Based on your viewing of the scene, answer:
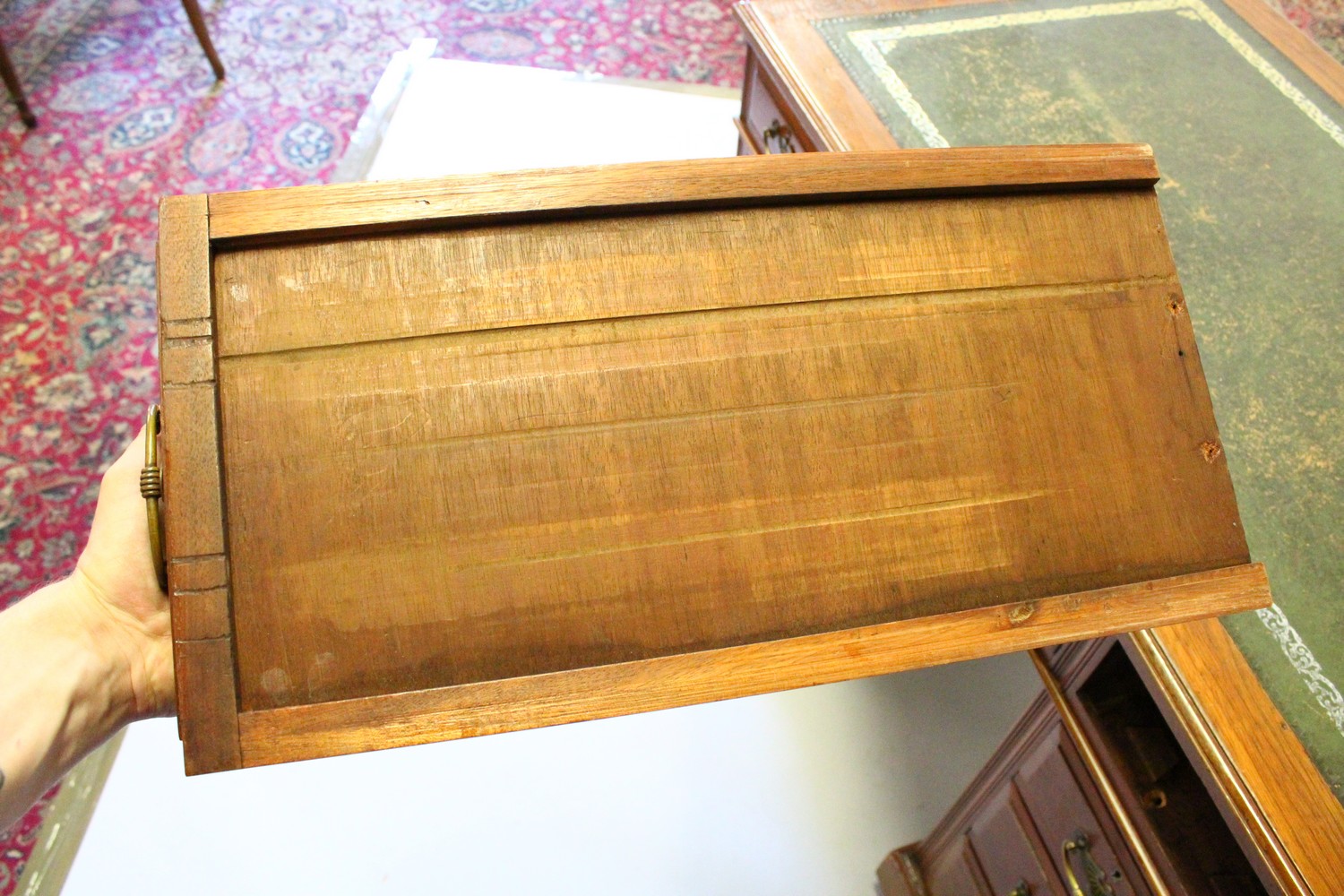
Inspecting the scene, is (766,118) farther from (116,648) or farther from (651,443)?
(116,648)

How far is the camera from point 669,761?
5.21ft

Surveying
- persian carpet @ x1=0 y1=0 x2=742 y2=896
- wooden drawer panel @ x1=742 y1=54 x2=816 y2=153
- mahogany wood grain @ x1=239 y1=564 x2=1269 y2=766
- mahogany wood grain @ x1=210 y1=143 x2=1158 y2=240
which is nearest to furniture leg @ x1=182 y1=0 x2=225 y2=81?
persian carpet @ x1=0 y1=0 x2=742 y2=896

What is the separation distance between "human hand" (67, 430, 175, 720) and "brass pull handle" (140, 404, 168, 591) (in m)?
0.19

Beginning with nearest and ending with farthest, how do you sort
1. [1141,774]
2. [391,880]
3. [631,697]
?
[631,697] < [1141,774] < [391,880]

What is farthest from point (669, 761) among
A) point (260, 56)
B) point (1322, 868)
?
point (260, 56)

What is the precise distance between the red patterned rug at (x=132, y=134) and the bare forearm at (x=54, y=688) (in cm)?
87

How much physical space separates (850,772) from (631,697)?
1.10 meters

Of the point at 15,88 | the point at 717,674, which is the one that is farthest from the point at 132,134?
the point at 717,674

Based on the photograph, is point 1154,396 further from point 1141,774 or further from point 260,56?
point 260,56

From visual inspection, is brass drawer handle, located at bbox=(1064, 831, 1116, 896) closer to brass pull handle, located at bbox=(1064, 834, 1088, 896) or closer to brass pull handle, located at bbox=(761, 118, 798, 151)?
brass pull handle, located at bbox=(1064, 834, 1088, 896)

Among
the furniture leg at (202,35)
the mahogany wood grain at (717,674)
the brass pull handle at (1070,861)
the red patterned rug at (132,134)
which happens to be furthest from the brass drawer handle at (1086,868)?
the furniture leg at (202,35)

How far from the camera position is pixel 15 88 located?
7.14ft

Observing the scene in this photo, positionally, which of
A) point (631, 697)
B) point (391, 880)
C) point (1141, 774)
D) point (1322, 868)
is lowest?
point (391, 880)

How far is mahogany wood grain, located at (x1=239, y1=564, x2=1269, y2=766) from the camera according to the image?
2.06 feet
